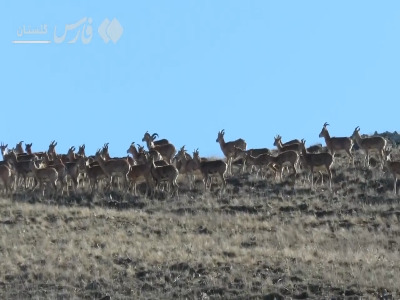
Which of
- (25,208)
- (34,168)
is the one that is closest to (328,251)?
(25,208)

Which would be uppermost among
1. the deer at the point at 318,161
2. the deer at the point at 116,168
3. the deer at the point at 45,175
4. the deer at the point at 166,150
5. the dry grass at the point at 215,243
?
the deer at the point at 166,150

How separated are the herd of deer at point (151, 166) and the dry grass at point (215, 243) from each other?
2.50 ft

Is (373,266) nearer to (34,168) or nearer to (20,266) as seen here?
(20,266)

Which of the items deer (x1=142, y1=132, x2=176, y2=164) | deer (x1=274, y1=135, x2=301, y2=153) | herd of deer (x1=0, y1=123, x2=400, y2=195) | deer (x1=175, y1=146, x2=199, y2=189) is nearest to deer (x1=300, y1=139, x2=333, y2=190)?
herd of deer (x1=0, y1=123, x2=400, y2=195)

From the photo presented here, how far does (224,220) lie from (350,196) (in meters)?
5.50

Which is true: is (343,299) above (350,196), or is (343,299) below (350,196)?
below

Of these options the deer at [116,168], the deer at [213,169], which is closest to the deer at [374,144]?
the deer at [213,169]

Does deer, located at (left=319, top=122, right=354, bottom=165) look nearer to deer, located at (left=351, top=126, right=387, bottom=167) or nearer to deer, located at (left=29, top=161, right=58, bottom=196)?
deer, located at (left=351, top=126, right=387, bottom=167)

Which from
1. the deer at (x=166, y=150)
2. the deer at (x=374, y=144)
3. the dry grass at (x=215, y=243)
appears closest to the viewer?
the dry grass at (x=215, y=243)

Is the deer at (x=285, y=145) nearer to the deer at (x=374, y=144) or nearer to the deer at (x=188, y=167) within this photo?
the deer at (x=374, y=144)

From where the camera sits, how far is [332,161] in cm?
3806

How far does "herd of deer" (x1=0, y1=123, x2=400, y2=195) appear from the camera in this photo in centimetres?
3753

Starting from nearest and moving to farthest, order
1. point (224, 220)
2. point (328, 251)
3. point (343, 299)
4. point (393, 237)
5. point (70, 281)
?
1. point (343, 299)
2. point (70, 281)
3. point (328, 251)
4. point (393, 237)
5. point (224, 220)

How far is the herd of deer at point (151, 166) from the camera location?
123 ft
